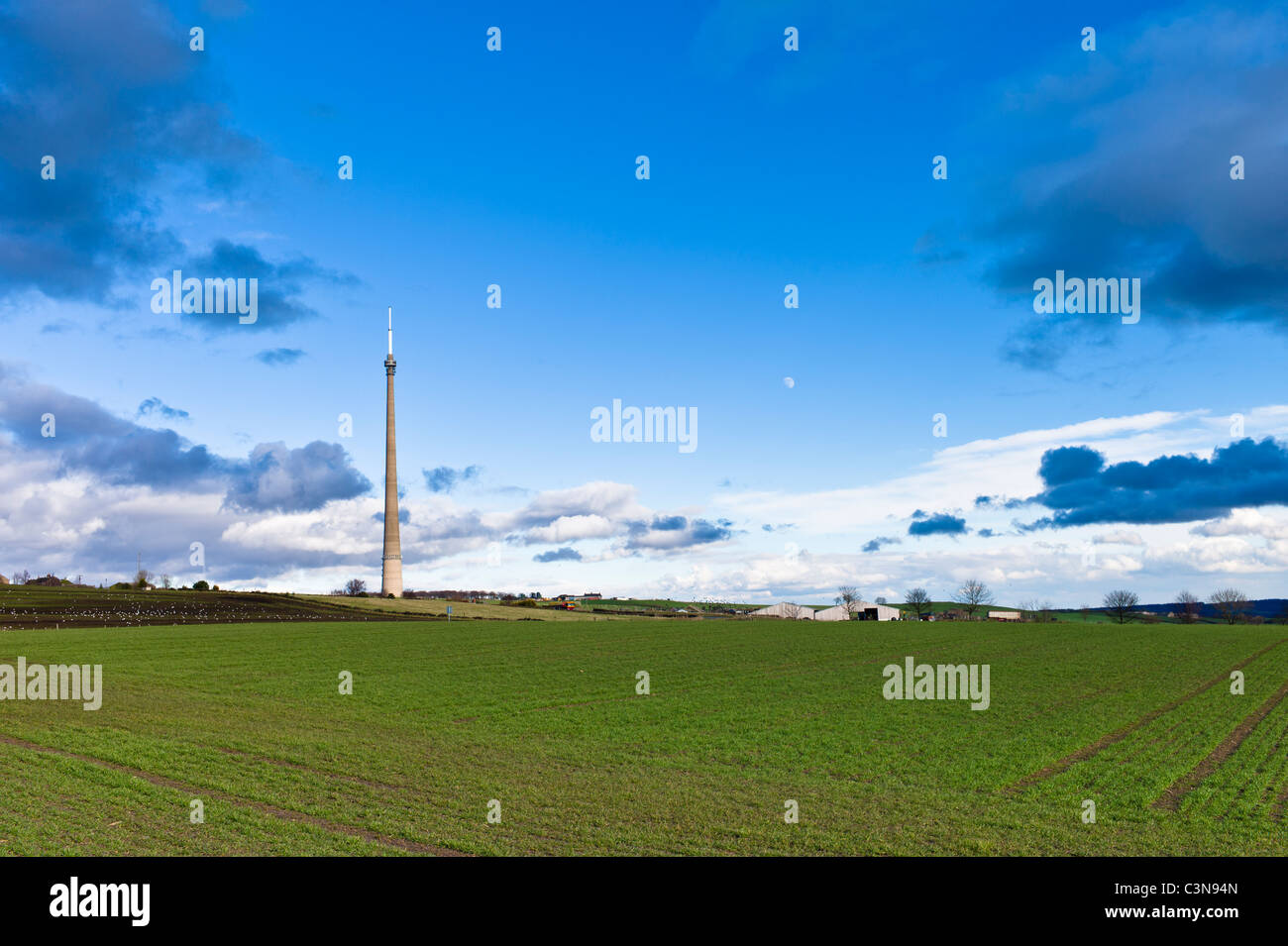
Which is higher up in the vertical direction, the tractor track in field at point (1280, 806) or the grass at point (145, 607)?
the tractor track in field at point (1280, 806)

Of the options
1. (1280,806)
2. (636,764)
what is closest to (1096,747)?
(1280,806)

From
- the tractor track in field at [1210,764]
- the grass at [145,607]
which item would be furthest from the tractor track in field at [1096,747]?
the grass at [145,607]

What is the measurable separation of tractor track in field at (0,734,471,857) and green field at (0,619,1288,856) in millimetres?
88

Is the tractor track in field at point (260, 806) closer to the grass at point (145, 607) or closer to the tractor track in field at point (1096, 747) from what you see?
the tractor track in field at point (1096, 747)

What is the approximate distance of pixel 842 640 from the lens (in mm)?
91625

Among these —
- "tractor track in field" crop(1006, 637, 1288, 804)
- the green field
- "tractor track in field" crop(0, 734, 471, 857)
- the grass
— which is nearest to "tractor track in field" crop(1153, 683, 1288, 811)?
the green field

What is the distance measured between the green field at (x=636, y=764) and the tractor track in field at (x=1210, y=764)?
0.13 m

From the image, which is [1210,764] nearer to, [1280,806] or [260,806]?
[1280,806]

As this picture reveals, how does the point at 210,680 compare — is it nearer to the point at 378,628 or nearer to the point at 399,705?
the point at 399,705

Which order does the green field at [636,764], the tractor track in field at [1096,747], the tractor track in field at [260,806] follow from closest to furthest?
the tractor track in field at [260,806] → the green field at [636,764] → the tractor track in field at [1096,747]

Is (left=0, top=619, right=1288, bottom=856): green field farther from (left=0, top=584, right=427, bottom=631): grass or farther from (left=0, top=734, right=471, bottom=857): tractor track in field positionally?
(left=0, top=584, right=427, bottom=631): grass

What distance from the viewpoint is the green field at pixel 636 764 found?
16.1m

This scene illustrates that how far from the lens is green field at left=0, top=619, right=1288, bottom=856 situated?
52.7ft
